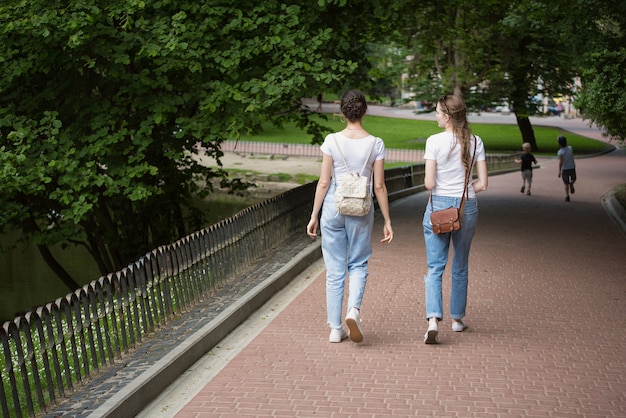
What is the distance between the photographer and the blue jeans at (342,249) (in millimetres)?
7094

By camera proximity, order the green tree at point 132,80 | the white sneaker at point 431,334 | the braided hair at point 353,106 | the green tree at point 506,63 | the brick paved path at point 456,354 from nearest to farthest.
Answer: the brick paved path at point 456,354 → the braided hair at point 353,106 → the white sneaker at point 431,334 → the green tree at point 132,80 → the green tree at point 506,63

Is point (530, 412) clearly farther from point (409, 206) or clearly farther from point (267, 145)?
point (267, 145)

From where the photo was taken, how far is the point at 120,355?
6738mm

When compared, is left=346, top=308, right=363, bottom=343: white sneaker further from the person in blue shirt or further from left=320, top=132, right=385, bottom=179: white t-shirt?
the person in blue shirt

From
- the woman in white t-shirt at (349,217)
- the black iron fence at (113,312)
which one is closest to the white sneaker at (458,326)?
the woman in white t-shirt at (349,217)

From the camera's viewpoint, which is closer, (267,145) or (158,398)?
(158,398)

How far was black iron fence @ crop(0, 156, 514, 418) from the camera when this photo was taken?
5.41 metres

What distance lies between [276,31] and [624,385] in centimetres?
767

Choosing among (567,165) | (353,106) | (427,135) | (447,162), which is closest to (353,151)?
(353,106)

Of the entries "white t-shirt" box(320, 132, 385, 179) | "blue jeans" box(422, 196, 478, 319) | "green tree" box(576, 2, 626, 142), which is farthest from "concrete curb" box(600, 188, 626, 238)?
"white t-shirt" box(320, 132, 385, 179)

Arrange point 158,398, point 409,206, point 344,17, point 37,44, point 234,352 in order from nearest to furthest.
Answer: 1. point 158,398
2. point 234,352
3. point 37,44
4. point 344,17
5. point 409,206

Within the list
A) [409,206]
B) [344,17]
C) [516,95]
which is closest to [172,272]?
[344,17]

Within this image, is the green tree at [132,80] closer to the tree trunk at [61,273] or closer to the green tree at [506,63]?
the tree trunk at [61,273]

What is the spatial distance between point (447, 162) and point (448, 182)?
16 cm
